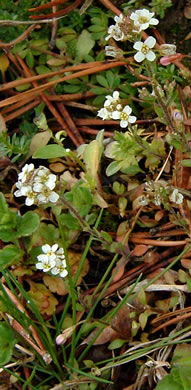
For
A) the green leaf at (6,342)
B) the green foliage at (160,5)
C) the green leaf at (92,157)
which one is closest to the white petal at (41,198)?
the green leaf at (92,157)

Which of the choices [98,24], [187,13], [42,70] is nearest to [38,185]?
[42,70]

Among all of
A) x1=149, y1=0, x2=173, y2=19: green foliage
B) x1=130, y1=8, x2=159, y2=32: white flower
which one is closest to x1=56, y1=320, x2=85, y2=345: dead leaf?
x1=130, y1=8, x2=159, y2=32: white flower

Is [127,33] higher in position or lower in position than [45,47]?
higher

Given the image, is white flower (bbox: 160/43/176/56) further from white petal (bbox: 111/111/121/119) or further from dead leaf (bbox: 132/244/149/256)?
dead leaf (bbox: 132/244/149/256)

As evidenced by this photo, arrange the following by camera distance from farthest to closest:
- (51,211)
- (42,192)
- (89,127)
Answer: (89,127) → (51,211) → (42,192)

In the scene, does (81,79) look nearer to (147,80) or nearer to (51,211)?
(147,80)

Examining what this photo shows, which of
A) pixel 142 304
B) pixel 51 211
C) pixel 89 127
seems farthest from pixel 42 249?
pixel 89 127

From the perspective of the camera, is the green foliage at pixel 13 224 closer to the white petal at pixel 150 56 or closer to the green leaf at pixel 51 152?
the green leaf at pixel 51 152
